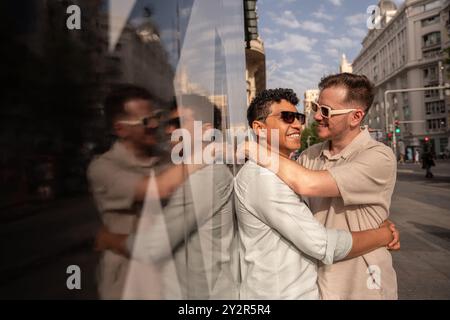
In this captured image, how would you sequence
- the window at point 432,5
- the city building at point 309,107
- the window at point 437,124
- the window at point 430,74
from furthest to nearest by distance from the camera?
1. the window at point 430,74
2. the window at point 432,5
3. the window at point 437,124
4. the city building at point 309,107

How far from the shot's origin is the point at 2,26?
1.81ft

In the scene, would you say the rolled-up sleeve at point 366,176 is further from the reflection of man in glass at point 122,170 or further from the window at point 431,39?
the window at point 431,39

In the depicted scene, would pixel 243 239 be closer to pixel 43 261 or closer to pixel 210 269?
pixel 210 269

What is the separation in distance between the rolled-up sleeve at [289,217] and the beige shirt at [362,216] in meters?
0.24

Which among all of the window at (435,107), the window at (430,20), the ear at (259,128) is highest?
the window at (430,20)

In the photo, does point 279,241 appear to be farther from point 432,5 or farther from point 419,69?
point 432,5

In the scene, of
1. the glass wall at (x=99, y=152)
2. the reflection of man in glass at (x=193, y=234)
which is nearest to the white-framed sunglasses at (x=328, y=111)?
the reflection of man in glass at (x=193, y=234)

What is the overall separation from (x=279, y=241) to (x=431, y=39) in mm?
62935

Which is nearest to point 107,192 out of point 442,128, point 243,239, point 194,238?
point 194,238

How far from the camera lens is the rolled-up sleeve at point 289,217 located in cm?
139

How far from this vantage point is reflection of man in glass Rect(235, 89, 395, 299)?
4.59 ft

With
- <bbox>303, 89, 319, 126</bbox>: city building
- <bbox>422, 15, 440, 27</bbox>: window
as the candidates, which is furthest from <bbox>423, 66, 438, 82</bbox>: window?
<bbox>303, 89, 319, 126</bbox>: city building

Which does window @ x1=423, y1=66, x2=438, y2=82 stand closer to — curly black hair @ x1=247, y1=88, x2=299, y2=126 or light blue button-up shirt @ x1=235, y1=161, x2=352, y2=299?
curly black hair @ x1=247, y1=88, x2=299, y2=126

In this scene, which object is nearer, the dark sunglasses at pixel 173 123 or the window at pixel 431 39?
the dark sunglasses at pixel 173 123
